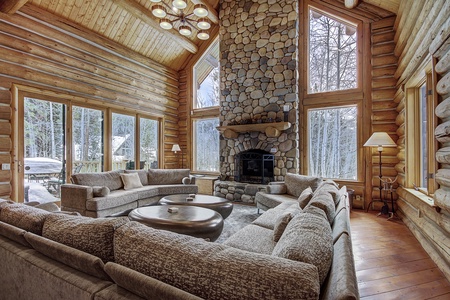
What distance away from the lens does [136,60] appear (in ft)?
21.7

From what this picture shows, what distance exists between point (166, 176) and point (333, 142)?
401 cm

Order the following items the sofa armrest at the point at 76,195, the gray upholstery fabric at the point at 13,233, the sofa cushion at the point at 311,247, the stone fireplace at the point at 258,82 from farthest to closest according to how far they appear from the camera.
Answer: the stone fireplace at the point at 258,82, the sofa armrest at the point at 76,195, the gray upholstery fabric at the point at 13,233, the sofa cushion at the point at 311,247

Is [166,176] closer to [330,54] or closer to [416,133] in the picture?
[330,54]

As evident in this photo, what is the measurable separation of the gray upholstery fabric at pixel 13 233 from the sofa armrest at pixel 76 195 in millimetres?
2337

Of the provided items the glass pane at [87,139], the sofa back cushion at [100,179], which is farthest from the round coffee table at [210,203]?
the glass pane at [87,139]

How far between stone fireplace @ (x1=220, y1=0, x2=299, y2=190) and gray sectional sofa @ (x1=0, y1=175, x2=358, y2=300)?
4.15 m

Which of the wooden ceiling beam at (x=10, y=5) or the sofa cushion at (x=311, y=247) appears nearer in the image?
the sofa cushion at (x=311, y=247)

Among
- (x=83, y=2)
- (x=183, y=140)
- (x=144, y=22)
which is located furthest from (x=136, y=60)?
(x=183, y=140)

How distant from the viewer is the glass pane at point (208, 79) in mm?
7348

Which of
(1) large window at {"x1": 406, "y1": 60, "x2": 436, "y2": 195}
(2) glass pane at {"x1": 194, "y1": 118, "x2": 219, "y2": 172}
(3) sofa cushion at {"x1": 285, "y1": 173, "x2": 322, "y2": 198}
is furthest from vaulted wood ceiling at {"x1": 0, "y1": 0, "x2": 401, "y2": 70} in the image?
(3) sofa cushion at {"x1": 285, "y1": 173, "x2": 322, "y2": 198}

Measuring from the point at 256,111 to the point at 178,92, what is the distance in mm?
3341

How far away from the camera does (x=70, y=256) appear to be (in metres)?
1.18

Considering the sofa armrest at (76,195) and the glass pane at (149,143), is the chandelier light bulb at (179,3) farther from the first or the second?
the glass pane at (149,143)

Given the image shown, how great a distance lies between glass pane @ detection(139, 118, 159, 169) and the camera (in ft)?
23.0
